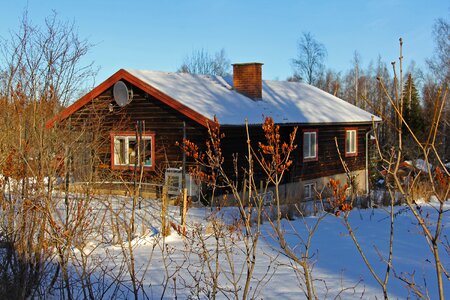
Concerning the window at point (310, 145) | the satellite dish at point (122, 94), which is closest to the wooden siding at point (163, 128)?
the satellite dish at point (122, 94)

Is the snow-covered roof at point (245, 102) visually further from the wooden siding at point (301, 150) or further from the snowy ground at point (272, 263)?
the snowy ground at point (272, 263)

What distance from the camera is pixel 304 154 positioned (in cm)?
1975

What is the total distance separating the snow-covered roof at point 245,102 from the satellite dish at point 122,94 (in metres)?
0.65

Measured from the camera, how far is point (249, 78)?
19.6m

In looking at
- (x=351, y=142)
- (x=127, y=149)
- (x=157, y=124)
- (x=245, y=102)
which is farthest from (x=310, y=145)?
(x=127, y=149)

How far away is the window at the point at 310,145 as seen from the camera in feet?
64.8

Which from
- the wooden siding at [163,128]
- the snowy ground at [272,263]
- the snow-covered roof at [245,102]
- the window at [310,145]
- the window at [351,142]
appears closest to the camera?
the snowy ground at [272,263]

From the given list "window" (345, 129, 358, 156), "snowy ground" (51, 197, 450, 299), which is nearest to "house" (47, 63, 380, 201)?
Result: "window" (345, 129, 358, 156)

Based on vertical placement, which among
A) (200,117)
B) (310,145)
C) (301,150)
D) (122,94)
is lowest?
(301,150)

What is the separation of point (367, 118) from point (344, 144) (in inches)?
108

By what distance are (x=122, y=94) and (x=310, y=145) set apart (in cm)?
782

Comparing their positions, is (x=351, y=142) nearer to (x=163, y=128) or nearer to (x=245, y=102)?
(x=245, y=102)

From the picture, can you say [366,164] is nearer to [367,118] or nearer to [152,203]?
[367,118]

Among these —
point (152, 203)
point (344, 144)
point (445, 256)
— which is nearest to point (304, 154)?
point (344, 144)
